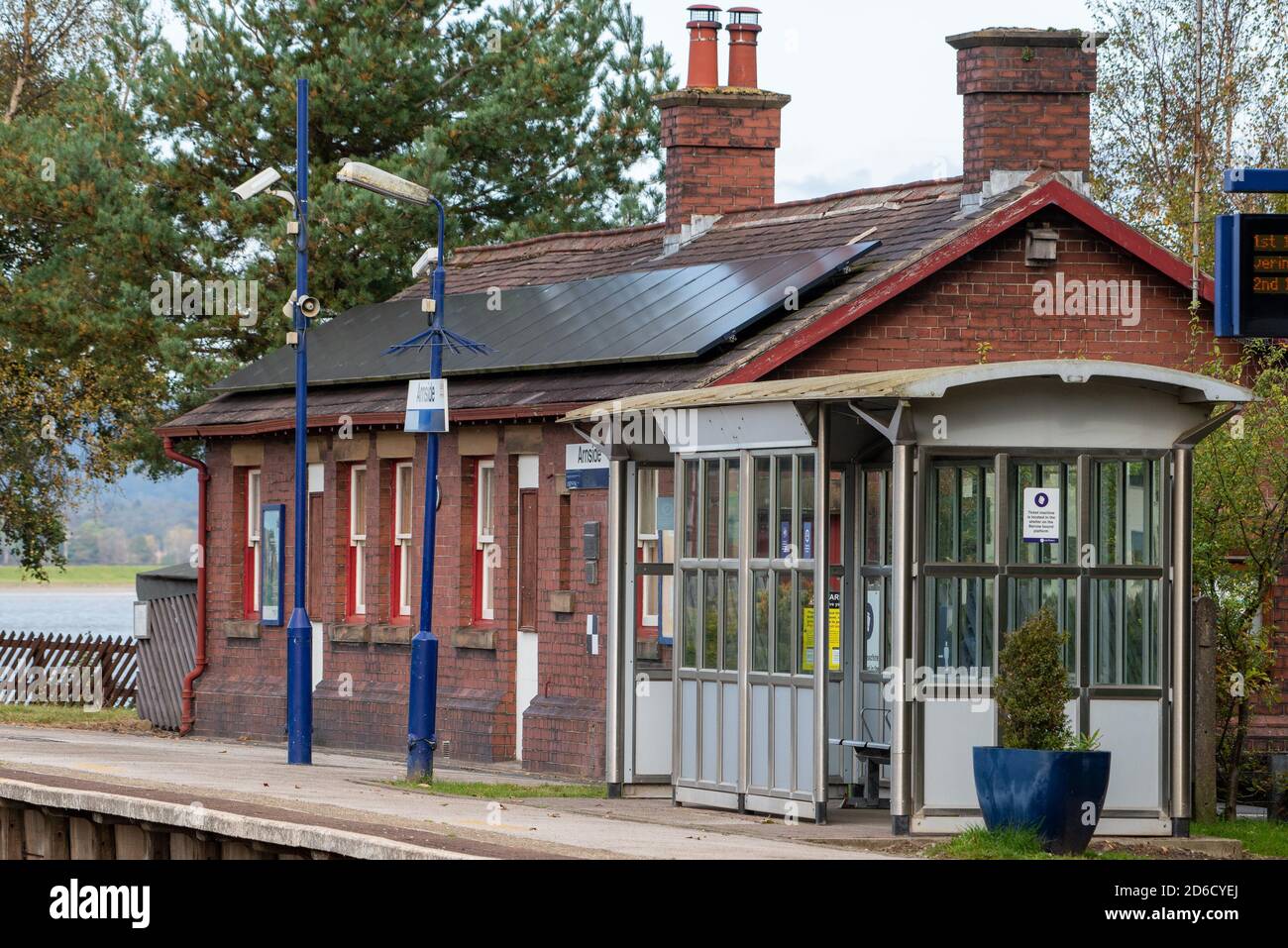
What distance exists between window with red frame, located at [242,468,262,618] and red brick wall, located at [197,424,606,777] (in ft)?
0.37

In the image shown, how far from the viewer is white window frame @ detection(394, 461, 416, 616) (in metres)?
28.3

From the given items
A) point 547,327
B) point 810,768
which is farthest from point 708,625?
point 547,327

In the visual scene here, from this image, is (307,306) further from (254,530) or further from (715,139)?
(254,530)

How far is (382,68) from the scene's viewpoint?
41188 mm

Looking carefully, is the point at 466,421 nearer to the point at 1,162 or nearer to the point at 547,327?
the point at 547,327

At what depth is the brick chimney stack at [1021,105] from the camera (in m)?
24.7

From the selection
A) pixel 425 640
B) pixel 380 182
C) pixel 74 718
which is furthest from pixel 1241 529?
pixel 74 718

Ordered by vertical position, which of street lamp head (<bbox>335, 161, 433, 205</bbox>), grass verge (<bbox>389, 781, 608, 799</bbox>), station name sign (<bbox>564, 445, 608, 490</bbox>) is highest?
street lamp head (<bbox>335, 161, 433, 205</bbox>)

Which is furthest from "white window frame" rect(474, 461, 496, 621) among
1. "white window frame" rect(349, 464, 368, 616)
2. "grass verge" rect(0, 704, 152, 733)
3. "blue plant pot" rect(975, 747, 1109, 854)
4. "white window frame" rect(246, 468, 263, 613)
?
"blue plant pot" rect(975, 747, 1109, 854)

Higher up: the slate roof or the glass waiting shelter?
the slate roof

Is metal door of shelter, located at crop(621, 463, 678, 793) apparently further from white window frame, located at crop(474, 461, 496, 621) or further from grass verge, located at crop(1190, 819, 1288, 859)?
white window frame, located at crop(474, 461, 496, 621)

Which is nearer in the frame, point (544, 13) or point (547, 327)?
point (547, 327)

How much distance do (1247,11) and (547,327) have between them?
23136 mm
